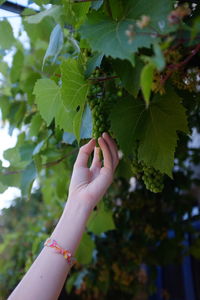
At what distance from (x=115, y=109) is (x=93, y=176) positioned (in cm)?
29

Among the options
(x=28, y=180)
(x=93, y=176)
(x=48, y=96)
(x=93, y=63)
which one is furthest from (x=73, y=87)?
(x=28, y=180)

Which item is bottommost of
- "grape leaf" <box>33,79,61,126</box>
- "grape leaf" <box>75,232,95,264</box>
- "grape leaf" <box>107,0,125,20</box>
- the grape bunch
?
"grape leaf" <box>75,232,95,264</box>

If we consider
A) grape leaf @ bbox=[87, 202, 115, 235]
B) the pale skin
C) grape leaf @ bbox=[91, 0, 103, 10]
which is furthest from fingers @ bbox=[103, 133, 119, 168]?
grape leaf @ bbox=[87, 202, 115, 235]

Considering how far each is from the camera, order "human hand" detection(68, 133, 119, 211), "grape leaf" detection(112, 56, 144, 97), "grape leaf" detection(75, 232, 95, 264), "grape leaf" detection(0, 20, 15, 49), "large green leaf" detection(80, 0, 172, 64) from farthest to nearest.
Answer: "grape leaf" detection(75, 232, 95, 264) → "grape leaf" detection(0, 20, 15, 49) → "human hand" detection(68, 133, 119, 211) → "grape leaf" detection(112, 56, 144, 97) → "large green leaf" detection(80, 0, 172, 64)

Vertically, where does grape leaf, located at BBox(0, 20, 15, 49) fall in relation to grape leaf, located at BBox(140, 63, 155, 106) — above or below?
above

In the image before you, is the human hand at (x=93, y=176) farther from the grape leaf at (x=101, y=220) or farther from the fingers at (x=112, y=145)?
the grape leaf at (x=101, y=220)

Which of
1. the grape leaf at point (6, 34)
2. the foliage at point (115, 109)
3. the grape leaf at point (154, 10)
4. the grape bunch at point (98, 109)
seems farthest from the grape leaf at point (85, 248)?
the grape leaf at point (154, 10)

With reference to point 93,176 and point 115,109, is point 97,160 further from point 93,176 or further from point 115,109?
point 115,109

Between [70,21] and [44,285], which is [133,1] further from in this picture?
[44,285]

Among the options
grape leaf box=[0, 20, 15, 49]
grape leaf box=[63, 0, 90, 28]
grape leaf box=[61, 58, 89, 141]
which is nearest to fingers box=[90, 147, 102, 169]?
grape leaf box=[61, 58, 89, 141]

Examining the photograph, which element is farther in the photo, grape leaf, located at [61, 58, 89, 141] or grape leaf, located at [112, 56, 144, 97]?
grape leaf, located at [61, 58, 89, 141]

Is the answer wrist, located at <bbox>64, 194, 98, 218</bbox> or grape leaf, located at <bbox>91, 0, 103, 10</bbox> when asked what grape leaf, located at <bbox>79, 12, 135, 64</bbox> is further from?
wrist, located at <bbox>64, 194, 98, 218</bbox>

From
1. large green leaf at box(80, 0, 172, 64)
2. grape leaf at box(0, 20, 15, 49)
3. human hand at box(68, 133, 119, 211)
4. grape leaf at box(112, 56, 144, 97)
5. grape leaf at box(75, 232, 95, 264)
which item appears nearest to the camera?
large green leaf at box(80, 0, 172, 64)

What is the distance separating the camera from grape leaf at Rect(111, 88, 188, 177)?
93 centimetres
